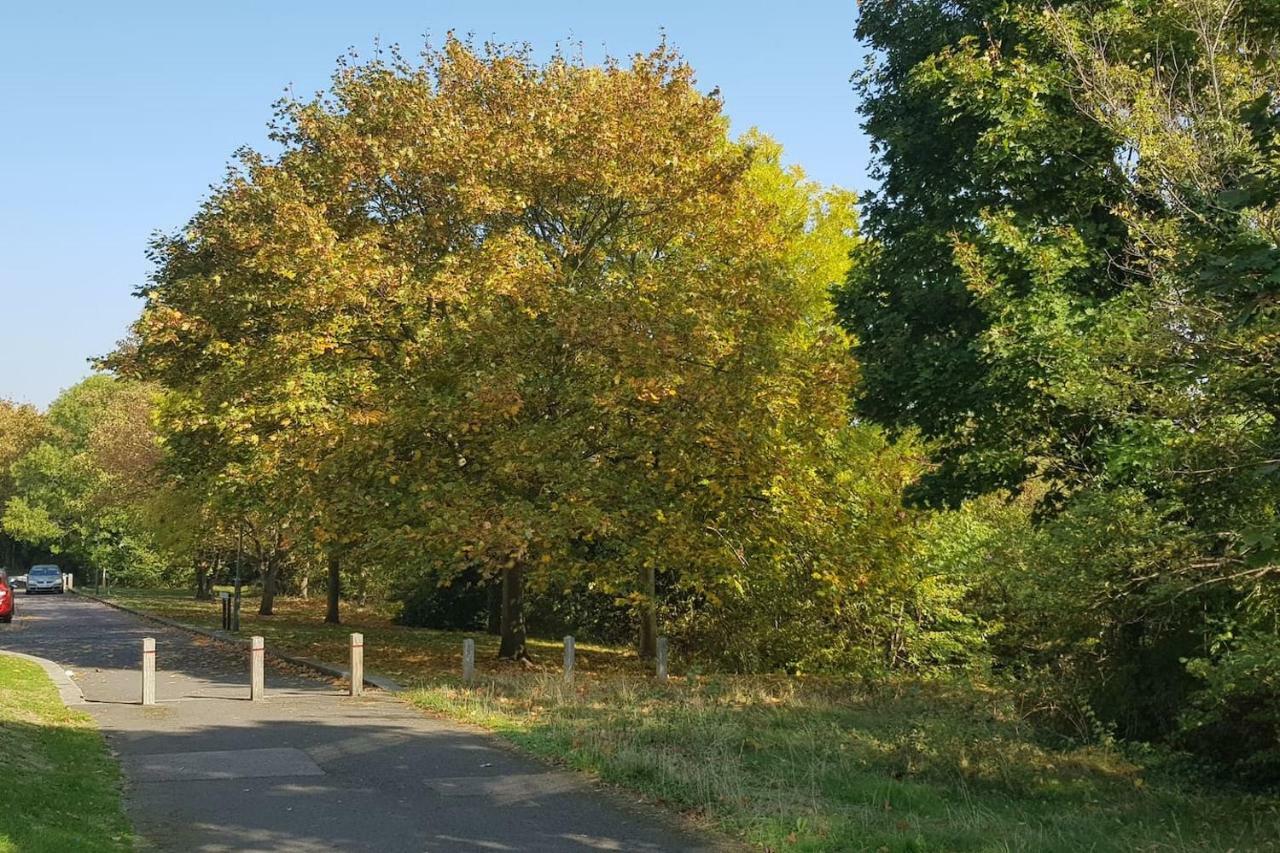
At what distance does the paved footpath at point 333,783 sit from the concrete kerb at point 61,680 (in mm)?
202

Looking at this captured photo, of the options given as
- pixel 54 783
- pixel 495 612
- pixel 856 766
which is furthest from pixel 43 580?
pixel 856 766

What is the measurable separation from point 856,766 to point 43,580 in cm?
6024

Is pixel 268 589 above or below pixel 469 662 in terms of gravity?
above

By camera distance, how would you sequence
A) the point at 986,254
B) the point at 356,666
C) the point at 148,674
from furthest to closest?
the point at 356,666 → the point at 986,254 → the point at 148,674

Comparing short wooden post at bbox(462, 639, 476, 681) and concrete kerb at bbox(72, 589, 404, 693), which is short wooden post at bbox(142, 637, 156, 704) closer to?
concrete kerb at bbox(72, 589, 404, 693)

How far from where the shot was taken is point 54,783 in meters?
8.95

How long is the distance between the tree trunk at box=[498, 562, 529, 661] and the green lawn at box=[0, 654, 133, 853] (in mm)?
9536

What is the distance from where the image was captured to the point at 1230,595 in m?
11.9

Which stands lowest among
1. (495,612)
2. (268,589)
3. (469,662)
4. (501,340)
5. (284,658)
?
(284,658)

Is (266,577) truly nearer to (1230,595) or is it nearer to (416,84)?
(416,84)

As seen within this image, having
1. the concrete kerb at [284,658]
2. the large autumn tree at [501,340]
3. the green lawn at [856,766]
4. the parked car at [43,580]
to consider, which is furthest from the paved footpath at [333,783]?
the parked car at [43,580]

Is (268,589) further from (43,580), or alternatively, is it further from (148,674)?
(43,580)

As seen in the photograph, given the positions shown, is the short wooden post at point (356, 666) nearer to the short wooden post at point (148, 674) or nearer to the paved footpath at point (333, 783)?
the paved footpath at point (333, 783)

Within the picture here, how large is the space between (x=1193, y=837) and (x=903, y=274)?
9.93 meters
